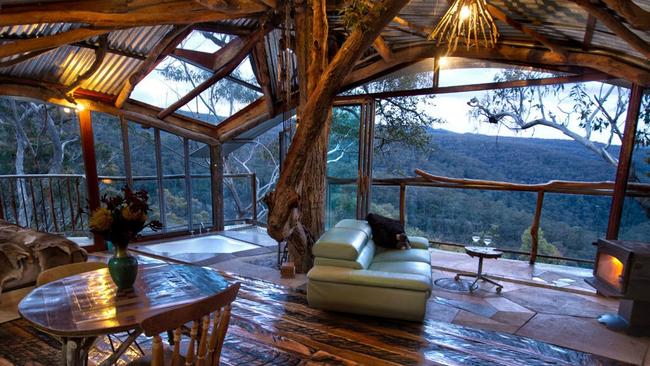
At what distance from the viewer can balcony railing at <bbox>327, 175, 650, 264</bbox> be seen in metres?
3.87

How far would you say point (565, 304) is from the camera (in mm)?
3271

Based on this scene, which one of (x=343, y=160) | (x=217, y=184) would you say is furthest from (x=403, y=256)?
(x=217, y=184)

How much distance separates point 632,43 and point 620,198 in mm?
1793

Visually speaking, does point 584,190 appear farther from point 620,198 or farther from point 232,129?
point 232,129

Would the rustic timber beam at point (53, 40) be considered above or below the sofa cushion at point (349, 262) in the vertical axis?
above

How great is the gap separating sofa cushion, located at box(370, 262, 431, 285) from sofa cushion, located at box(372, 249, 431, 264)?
0.13 m

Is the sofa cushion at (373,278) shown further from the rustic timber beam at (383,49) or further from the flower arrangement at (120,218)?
the rustic timber beam at (383,49)

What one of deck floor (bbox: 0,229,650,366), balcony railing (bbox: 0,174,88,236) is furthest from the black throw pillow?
balcony railing (bbox: 0,174,88,236)

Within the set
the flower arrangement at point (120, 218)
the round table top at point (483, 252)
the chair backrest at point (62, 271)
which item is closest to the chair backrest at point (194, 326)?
the flower arrangement at point (120, 218)

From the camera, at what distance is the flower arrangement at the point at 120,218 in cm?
176

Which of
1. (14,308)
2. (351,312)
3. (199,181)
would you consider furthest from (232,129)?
(351,312)

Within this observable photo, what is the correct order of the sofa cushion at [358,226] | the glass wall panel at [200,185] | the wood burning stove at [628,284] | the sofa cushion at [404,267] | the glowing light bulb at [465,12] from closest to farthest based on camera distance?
the glowing light bulb at [465,12] → the wood burning stove at [628,284] → the sofa cushion at [404,267] → the sofa cushion at [358,226] → the glass wall panel at [200,185]

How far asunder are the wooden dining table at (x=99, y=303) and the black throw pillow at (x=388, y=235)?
2.12 m

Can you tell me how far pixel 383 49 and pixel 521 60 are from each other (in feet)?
5.28
